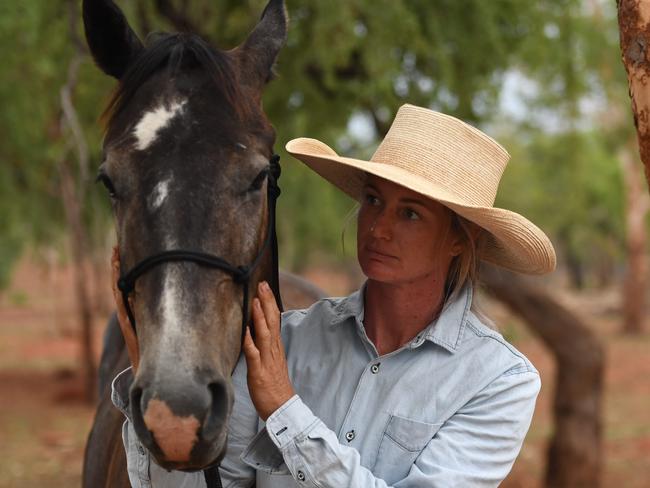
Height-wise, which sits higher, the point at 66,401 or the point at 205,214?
the point at 205,214

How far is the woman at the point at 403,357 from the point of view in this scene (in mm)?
1910

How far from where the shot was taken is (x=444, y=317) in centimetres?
209

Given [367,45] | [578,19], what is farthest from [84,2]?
[578,19]

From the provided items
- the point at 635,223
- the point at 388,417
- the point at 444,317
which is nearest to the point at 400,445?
the point at 388,417

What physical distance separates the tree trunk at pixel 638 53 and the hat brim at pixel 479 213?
420mm

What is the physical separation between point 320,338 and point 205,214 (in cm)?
59

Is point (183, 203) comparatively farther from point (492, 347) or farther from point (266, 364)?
point (492, 347)

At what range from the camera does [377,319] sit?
7.21 ft

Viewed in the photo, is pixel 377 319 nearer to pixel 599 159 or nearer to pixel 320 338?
pixel 320 338

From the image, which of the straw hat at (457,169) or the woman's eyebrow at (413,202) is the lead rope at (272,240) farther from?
the woman's eyebrow at (413,202)

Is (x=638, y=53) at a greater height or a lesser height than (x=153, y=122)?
greater

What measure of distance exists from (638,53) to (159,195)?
1.30 m

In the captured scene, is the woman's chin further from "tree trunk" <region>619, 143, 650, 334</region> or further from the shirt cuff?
"tree trunk" <region>619, 143, 650, 334</region>

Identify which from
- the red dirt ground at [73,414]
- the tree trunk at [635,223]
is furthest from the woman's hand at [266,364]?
the tree trunk at [635,223]
